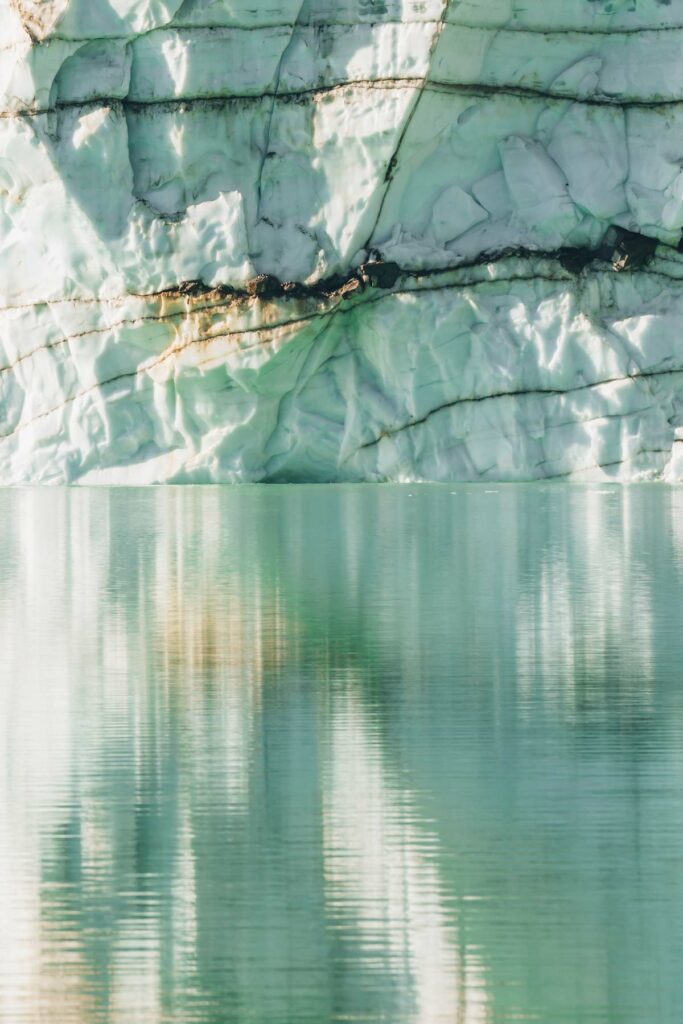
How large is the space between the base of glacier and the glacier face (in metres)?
0.02

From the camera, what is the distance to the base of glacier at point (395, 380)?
11484 mm

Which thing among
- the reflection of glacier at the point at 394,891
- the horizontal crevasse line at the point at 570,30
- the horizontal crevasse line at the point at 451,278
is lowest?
the reflection of glacier at the point at 394,891

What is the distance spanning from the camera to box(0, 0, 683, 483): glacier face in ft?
37.9

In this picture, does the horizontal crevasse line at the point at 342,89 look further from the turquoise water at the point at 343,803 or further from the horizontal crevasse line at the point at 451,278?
the turquoise water at the point at 343,803

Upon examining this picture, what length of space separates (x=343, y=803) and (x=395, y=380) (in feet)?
30.7

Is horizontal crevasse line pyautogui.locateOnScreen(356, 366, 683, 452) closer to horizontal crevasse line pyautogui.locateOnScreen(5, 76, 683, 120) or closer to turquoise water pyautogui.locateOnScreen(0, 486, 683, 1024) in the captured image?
horizontal crevasse line pyautogui.locateOnScreen(5, 76, 683, 120)

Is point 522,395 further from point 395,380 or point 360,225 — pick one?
point 360,225

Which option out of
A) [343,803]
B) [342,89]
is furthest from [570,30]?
[343,803]

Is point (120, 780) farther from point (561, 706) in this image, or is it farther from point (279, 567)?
point (279, 567)

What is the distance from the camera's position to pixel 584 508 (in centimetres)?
871

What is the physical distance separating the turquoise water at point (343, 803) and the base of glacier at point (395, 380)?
6.46 meters

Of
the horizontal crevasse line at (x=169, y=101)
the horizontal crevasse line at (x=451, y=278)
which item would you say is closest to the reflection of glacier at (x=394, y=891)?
the horizontal crevasse line at (x=451, y=278)

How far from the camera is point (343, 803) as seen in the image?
2395 millimetres

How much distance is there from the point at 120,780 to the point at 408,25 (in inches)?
376
